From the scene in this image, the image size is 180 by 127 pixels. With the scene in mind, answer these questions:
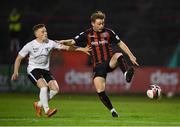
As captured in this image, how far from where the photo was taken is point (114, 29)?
101 ft

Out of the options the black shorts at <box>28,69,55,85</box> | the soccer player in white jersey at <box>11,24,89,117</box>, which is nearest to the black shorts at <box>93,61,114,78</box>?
the soccer player in white jersey at <box>11,24,89,117</box>

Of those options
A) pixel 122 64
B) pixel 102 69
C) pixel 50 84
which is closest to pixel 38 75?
pixel 50 84

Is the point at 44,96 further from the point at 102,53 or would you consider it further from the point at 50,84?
the point at 102,53

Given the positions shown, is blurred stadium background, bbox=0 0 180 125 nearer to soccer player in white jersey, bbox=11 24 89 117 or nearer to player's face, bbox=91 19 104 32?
soccer player in white jersey, bbox=11 24 89 117

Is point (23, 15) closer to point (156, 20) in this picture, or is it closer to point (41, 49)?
point (156, 20)

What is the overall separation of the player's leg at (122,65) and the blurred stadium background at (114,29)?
12.6m

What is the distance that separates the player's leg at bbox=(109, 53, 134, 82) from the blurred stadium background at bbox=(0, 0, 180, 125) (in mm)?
12646

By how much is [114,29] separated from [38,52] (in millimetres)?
16355

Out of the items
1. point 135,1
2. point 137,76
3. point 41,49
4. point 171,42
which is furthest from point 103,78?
point 135,1

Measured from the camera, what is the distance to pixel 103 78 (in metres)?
14.0

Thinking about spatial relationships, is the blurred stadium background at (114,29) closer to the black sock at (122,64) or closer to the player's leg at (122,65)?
the player's leg at (122,65)

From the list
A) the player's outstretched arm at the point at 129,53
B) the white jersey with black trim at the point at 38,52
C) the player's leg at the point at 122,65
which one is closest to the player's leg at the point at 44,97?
the white jersey with black trim at the point at 38,52

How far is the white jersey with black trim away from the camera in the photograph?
14508mm

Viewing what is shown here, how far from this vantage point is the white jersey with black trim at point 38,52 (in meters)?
14.5
